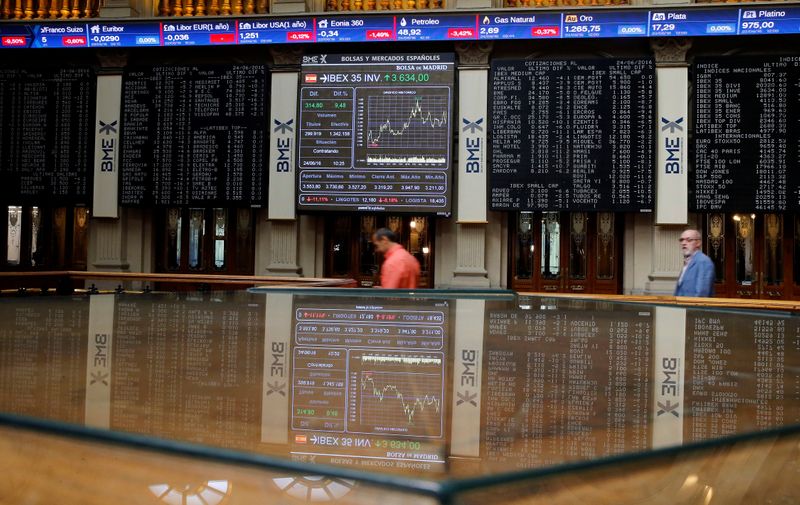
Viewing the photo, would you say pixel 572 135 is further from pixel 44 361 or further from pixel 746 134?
pixel 44 361

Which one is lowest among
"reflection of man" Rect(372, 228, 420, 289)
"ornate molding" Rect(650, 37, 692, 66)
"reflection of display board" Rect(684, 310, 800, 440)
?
"reflection of display board" Rect(684, 310, 800, 440)

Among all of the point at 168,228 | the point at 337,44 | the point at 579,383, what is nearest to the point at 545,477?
the point at 579,383

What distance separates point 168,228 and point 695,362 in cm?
1076

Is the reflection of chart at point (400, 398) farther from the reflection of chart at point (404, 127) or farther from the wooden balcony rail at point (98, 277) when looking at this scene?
the reflection of chart at point (404, 127)

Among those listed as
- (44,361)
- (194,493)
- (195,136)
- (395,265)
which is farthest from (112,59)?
(194,493)

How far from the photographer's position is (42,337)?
2.27 metres

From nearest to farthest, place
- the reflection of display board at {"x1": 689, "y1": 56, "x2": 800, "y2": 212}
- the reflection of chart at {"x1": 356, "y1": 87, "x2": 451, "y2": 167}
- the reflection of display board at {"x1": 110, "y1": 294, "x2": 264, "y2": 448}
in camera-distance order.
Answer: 1. the reflection of display board at {"x1": 110, "y1": 294, "x2": 264, "y2": 448}
2. the reflection of display board at {"x1": 689, "y1": 56, "x2": 800, "y2": 212}
3. the reflection of chart at {"x1": 356, "y1": 87, "x2": 451, "y2": 167}

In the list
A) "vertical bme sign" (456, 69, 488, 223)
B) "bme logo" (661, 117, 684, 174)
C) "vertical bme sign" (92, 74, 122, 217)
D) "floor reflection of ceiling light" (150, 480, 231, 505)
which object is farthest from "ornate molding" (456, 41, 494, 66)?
"floor reflection of ceiling light" (150, 480, 231, 505)

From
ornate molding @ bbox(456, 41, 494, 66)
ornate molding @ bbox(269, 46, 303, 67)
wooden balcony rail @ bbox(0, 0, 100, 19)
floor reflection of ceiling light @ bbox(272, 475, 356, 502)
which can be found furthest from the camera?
wooden balcony rail @ bbox(0, 0, 100, 19)

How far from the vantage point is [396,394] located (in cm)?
139

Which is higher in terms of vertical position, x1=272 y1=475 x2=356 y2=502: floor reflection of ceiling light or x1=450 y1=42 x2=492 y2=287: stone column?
x1=450 y1=42 x2=492 y2=287: stone column

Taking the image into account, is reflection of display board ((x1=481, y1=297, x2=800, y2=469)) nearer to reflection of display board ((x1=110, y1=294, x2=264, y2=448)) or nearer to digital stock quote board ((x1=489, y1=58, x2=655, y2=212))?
reflection of display board ((x1=110, y1=294, x2=264, y2=448))

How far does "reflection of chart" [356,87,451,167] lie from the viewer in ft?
33.9

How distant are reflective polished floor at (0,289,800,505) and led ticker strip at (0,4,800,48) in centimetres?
824
